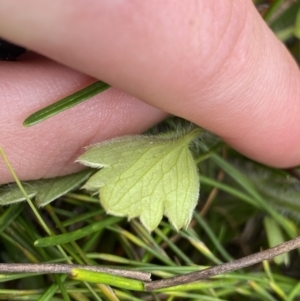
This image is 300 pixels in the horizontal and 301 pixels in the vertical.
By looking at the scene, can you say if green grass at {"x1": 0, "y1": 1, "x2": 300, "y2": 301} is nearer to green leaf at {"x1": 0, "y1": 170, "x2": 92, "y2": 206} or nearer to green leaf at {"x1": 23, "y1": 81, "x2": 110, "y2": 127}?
green leaf at {"x1": 0, "y1": 170, "x2": 92, "y2": 206}

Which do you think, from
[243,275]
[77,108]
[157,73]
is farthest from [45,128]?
[243,275]

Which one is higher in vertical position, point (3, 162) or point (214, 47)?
point (214, 47)

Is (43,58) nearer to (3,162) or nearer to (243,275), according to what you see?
(3,162)

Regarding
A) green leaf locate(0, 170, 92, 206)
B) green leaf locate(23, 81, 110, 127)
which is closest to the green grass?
green leaf locate(0, 170, 92, 206)

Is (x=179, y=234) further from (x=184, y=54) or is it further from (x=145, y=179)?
(x=184, y=54)

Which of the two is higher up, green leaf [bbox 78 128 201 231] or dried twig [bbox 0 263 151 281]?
green leaf [bbox 78 128 201 231]

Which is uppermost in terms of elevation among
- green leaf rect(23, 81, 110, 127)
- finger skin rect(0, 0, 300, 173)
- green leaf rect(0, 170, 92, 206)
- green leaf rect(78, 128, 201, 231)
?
finger skin rect(0, 0, 300, 173)
